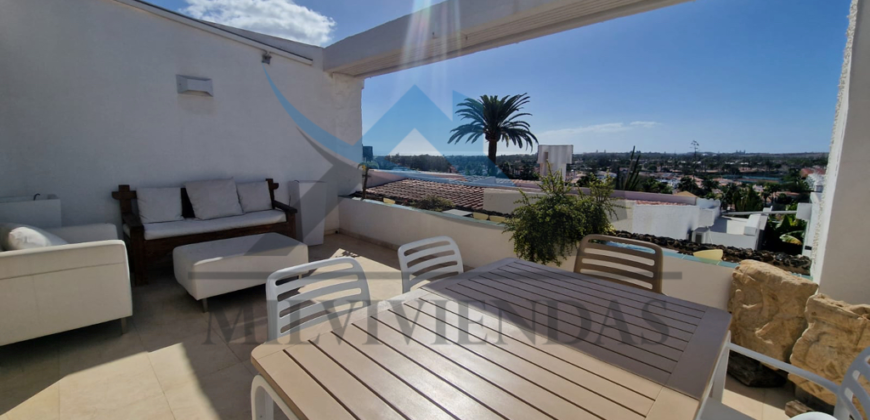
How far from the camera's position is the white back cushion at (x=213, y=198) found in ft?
13.5

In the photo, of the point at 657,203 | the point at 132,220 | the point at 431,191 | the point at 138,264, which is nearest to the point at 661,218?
the point at 657,203

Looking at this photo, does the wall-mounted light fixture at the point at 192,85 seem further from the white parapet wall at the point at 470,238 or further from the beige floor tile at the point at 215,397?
the beige floor tile at the point at 215,397

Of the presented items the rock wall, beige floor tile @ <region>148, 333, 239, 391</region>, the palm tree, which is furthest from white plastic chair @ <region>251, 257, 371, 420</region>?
the palm tree

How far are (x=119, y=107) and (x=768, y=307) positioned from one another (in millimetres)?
5860

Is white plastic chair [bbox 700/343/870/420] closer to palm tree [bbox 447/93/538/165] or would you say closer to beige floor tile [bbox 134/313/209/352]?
beige floor tile [bbox 134/313/209/352]

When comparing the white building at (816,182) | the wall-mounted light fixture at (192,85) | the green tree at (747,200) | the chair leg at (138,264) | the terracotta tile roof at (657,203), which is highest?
the wall-mounted light fixture at (192,85)

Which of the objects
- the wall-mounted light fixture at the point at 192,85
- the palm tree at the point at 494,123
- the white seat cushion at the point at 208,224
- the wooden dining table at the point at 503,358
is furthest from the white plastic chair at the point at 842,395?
the palm tree at the point at 494,123

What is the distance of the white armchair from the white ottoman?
44 cm

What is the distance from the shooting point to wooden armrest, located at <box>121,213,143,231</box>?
347cm

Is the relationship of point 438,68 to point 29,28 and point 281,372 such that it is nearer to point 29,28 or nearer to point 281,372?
point 29,28

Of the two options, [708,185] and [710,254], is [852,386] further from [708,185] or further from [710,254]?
[708,185]

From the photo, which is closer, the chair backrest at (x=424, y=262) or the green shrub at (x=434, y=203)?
the chair backrest at (x=424, y=262)

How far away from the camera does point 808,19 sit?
3547 millimetres

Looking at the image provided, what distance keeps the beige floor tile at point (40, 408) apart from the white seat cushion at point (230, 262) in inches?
38.7
